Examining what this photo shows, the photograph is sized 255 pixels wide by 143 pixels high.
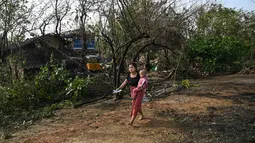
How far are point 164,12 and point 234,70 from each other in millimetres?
9189

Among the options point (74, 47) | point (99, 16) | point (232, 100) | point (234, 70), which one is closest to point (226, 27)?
point (234, 70)

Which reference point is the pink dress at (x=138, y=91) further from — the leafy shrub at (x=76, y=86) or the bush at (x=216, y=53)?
the bush at (x=216, y=53)

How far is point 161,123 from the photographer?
259 inches

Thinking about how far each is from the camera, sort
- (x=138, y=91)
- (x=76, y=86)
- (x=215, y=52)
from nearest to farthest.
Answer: (x=138, y=91) < (x=76, y=86) < (x=215, y=52)

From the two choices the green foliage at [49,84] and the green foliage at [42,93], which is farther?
the green foliage at [49,84]

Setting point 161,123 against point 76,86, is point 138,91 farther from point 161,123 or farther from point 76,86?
point 76,86

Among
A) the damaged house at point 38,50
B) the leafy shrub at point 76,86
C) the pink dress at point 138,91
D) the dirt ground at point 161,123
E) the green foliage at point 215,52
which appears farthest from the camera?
the green foliage at point 215,52

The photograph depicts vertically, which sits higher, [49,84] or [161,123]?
[49,84]

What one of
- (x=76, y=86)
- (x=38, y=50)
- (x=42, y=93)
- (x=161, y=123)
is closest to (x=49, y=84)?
(x=42, y=93)

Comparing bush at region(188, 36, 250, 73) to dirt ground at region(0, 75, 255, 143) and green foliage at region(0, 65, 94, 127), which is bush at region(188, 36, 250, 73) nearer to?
dirt ground at region(0, 75, 255, 143)

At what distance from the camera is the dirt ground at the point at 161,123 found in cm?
559

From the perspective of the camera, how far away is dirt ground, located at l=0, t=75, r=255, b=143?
5.59 meters

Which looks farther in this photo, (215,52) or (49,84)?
(215,52)

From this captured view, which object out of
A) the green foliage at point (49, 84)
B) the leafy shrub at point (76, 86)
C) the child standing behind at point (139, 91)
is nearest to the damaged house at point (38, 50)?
the green foliage at point (49, 84)
